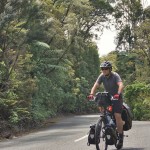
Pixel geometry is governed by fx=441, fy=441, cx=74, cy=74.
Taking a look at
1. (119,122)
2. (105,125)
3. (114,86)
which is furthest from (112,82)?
(105,125)

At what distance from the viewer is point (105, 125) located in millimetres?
9484

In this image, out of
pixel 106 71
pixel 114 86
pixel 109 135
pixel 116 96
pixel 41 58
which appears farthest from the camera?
pixel 41 58

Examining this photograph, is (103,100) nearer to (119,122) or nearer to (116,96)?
(116,96)

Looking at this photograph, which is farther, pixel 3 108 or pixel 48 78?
pixel 48 78

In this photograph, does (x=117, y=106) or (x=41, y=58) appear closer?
(x=117, y=106)

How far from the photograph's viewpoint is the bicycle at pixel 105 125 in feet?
30.8

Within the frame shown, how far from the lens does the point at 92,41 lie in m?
56.9

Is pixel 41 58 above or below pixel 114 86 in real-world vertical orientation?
above

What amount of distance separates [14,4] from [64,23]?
10.8 metres

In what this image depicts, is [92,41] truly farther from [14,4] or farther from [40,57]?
[14,4]

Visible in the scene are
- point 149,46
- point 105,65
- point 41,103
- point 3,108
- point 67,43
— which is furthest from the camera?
point 149,46

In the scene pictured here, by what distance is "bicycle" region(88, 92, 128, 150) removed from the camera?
30.8 ft

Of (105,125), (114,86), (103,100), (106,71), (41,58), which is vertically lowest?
(105,125)

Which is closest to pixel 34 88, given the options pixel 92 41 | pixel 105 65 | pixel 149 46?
pixel 105 65
